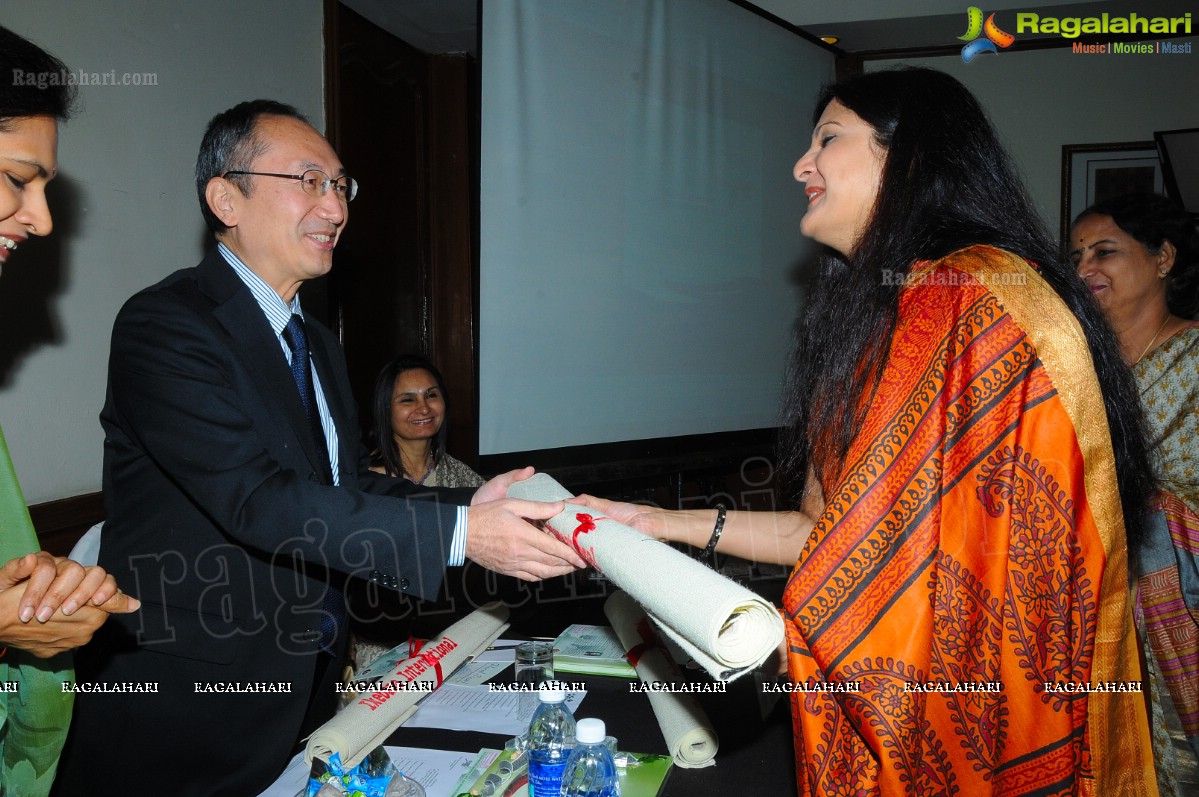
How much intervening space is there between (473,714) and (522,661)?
24 centimetres

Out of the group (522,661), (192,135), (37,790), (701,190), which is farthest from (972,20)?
(37,790)

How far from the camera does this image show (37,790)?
1.36m

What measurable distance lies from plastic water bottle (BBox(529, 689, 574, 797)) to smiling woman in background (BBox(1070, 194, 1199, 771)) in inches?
71.6

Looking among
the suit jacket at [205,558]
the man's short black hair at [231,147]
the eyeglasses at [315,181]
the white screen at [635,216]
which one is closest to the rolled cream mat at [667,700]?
the suit jacket at [205,558]

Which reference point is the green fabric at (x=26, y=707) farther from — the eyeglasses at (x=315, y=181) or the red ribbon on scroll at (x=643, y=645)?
the red ribbon on scroll at (x=643, y=645)

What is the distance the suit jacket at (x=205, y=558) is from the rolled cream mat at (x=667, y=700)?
1.50ft

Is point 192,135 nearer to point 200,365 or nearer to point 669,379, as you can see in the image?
point 200,365

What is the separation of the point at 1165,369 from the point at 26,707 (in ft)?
10.6

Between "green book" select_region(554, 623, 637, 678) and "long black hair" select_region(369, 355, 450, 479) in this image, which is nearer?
"green book" select_region(554, 623, 637, 678)

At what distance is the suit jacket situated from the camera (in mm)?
1502

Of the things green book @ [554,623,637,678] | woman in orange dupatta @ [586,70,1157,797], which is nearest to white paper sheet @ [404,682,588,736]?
green book @ [554,623,637,678]

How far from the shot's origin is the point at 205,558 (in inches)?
61.9

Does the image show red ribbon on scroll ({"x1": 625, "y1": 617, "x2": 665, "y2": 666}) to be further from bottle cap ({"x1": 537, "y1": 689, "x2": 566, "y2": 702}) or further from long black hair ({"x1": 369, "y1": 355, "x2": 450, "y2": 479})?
long black hair ({"x1": 369, "y1": 355, "x2": 450, "y2": 479})

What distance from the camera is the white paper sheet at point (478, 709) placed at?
1.45m
